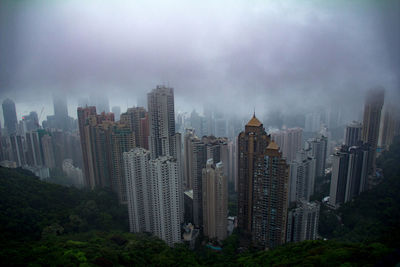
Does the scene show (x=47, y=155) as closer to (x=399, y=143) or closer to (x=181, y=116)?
(x=181, y=116)

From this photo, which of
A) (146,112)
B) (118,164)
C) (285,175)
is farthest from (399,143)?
(118,164)

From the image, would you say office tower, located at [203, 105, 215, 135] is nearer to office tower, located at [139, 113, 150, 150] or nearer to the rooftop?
office tower, located at [139, 113, 150, 150]

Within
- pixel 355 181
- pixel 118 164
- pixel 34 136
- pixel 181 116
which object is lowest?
pixel 355 181

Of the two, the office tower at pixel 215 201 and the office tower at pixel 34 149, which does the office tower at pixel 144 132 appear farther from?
the office tower at pixel 34 149

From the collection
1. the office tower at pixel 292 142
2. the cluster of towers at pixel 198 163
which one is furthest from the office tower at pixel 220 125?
the office tower at pixel 292 142

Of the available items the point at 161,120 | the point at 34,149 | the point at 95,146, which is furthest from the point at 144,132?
the point at 34,149

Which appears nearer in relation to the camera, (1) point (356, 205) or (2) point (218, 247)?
(2) point (218, 247)
